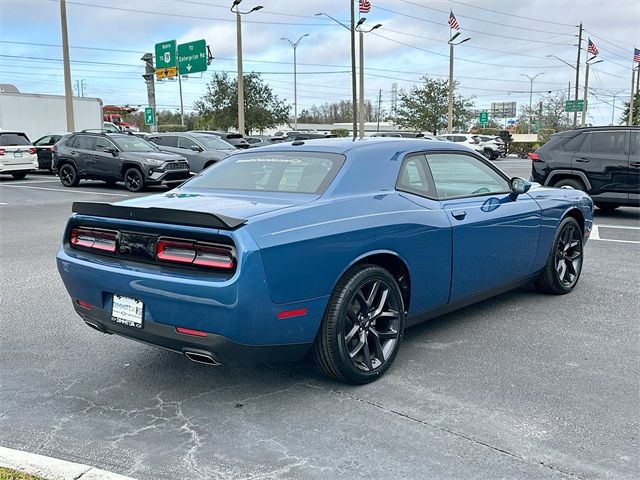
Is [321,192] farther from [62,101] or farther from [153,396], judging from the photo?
[62,101]

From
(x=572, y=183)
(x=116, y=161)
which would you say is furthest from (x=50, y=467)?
(x=116, y=161)

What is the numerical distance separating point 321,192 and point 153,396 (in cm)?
164

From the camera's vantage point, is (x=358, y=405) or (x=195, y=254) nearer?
(x=195, y=254)

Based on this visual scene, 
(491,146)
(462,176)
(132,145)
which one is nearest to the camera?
(462,176)

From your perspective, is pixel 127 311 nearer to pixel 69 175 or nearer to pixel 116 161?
pixel 116 161

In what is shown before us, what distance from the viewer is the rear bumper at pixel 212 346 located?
3408 millimetres

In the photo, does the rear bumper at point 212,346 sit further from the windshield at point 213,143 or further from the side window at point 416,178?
the windshield at point 213,143

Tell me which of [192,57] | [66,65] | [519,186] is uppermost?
[192,57]

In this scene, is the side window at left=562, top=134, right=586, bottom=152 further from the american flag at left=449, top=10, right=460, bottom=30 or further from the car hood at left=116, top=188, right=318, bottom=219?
the american flag at left=449, top=10, right=460, bottom=30

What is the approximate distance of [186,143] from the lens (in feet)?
64.8

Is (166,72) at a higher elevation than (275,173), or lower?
higher

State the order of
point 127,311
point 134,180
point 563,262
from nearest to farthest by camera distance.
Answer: point 127,311, point 563,262, point 134,180

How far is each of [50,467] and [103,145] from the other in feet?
53.9

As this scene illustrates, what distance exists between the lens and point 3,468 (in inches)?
115
